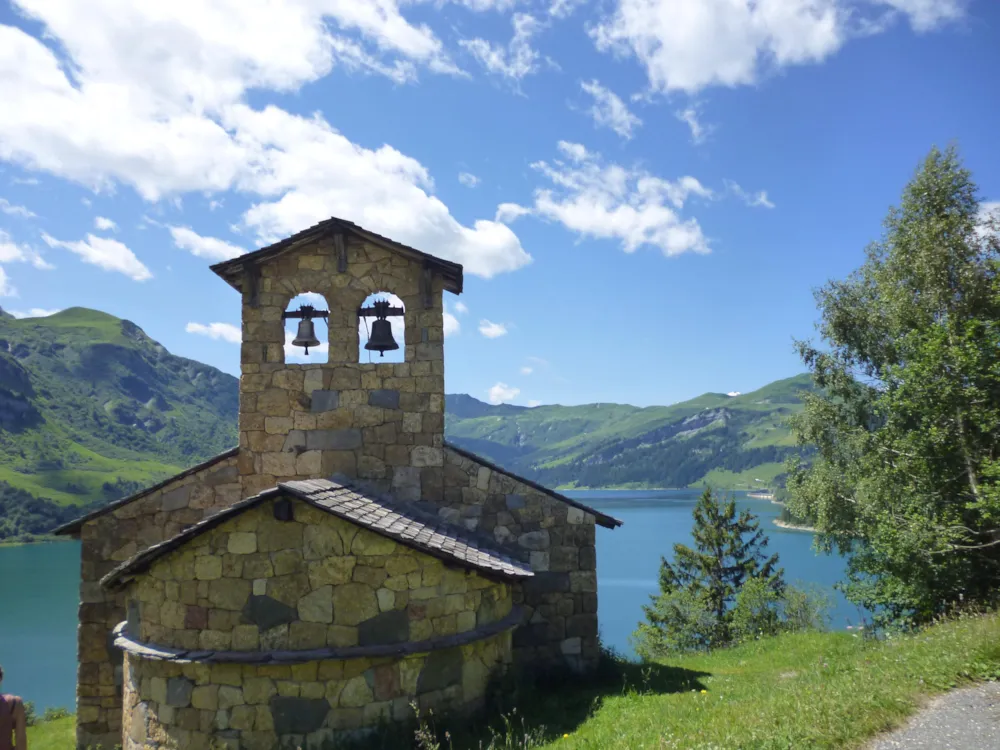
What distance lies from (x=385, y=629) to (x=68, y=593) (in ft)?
169

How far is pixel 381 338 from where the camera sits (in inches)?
360

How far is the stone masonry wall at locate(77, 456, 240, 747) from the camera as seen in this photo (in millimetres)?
9289

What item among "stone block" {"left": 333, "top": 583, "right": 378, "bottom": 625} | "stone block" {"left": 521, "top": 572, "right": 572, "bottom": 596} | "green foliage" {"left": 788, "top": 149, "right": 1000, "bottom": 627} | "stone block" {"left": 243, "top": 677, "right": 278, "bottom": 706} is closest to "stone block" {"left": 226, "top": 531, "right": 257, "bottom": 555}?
"stone block" {"left": 333, "top": 583, "right": 378, "bottom": 625}

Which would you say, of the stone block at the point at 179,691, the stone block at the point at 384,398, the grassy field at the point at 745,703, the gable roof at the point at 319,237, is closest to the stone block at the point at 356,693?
the grassy field at the point at 745,703

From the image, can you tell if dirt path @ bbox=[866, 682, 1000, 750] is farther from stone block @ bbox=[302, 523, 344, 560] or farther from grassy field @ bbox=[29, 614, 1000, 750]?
stone block @ bbox=[302, 523, 344, 560]

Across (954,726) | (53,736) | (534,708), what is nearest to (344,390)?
(534,708)

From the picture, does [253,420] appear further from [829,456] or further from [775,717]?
[829,456]

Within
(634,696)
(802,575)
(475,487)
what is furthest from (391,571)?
(802,575)

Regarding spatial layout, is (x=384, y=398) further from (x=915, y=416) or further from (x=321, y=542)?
(x=915, y=416)

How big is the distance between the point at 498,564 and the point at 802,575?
1802 inches

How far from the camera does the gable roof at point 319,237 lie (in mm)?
9055

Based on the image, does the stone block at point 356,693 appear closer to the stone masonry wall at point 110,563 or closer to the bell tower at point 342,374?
the bell tower at point 342,374

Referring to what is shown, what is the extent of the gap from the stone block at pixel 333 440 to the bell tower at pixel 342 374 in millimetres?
14

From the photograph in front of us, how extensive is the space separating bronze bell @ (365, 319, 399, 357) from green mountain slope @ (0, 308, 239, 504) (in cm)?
10732
